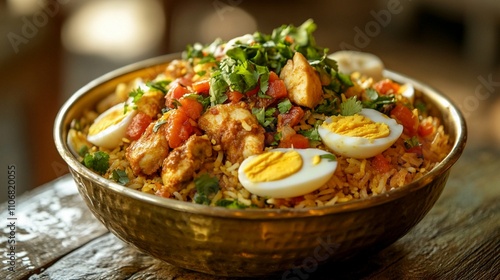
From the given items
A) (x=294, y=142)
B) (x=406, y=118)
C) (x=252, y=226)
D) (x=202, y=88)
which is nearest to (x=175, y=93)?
(x=202, y=88)

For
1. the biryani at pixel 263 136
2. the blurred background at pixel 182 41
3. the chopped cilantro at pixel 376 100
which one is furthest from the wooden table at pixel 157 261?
the blurred background at pixel 182 41

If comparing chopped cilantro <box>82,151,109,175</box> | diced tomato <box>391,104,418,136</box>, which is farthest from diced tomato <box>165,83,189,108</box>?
diced tomato <box>391,104,418,136</box>

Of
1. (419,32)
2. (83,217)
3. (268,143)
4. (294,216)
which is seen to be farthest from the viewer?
(419,32)

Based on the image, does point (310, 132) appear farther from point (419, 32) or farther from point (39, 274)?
point (419, 32)

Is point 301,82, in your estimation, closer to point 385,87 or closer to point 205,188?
point 205,188

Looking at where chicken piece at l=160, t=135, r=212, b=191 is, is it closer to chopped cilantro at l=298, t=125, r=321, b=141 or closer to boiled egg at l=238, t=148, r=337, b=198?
boiled egg at l=238, t=148, r=337, b=198

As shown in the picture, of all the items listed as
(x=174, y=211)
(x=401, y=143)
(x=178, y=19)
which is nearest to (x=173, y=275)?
(x=174, y=211)

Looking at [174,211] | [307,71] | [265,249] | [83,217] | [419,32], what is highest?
[307,71]
